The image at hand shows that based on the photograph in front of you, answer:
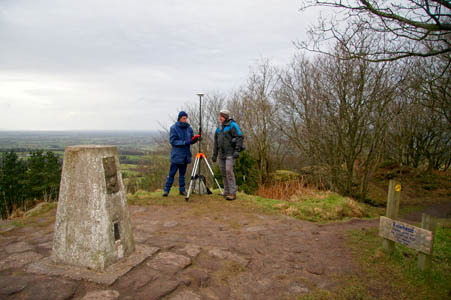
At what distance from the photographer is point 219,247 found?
413 cm

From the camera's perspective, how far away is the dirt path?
2887mm

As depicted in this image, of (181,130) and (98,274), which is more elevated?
(181,130)

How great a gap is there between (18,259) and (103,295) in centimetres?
147

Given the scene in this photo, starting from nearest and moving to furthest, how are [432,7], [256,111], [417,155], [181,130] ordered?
[432,7]
[181,130]
[256,111]
[417,155]

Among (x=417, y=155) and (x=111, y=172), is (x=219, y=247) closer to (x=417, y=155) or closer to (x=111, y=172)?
(x=111, y=172)

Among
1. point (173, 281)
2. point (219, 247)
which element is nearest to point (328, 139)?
point (219, 247)

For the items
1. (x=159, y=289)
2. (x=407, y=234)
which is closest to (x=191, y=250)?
(x=159, y=289)

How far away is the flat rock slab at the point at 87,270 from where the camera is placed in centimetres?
299

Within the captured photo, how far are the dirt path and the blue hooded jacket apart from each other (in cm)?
180

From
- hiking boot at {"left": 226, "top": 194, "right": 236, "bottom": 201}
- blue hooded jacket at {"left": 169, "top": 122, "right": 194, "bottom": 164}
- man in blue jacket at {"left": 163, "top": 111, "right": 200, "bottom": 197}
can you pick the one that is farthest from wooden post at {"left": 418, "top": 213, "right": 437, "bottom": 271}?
blue hooded jacket at {"left": 169, "top": 122, "right": 194, "bottom": 164}

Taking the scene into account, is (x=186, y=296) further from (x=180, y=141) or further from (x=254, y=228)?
(x=180, y=141)

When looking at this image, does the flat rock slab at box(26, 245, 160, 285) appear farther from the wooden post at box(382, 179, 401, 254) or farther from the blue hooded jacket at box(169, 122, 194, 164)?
the blue hooded jacket at box(169, 122, 194, 164)

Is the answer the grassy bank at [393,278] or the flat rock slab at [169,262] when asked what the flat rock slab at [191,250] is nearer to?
the flat rock slab at [169,262]

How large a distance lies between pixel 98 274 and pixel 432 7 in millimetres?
5216
